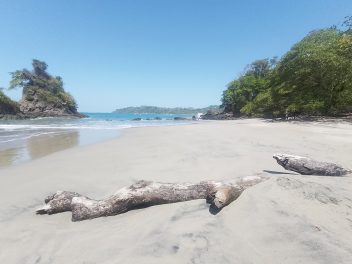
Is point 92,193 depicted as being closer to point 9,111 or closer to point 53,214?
point 53,214

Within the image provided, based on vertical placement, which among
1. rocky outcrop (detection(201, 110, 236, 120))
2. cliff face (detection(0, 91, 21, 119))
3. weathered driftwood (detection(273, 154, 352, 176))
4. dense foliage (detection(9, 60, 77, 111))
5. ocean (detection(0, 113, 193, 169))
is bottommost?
rocky outcrop (detection(201, 110, 236, 120))

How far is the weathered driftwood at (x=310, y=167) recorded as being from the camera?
4527mm

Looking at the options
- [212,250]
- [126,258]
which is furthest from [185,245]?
[126,258]

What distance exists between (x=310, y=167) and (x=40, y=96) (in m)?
78.6

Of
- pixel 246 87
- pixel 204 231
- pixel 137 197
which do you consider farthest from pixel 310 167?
pixel 246 87

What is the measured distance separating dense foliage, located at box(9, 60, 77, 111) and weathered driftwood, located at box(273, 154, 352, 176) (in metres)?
77.1

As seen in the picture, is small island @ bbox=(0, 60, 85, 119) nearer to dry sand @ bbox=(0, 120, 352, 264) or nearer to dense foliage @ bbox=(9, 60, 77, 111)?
dense foliage @ bbox=(9, 60, 77, 111)

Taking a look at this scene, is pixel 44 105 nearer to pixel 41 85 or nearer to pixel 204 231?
pixel 41 85

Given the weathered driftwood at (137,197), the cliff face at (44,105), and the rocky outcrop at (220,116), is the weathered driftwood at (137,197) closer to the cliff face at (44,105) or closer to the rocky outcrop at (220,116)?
the rocky outcrop at (220,116)

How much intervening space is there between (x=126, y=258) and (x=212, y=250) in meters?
0.82

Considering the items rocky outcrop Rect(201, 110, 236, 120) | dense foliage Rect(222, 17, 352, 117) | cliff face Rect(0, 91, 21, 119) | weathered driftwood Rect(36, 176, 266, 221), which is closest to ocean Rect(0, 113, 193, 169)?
weathered driftwood Rect(36, 176, 266, 221)

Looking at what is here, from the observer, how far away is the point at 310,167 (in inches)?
185

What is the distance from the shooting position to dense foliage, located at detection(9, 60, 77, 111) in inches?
2869

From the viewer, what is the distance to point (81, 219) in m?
3.79
